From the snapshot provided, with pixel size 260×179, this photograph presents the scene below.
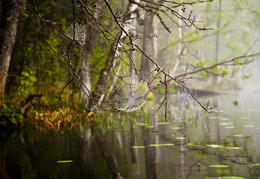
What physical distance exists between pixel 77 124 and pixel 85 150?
3.21 m

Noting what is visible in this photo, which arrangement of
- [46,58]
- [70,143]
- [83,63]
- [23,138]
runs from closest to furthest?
[70,143] < [23,138] < [83,63] < [46,58]

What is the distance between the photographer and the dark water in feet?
11.3

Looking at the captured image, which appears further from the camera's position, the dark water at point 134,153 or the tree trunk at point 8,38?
the tree trunk at point 8,38

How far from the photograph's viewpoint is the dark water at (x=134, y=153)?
344 cm

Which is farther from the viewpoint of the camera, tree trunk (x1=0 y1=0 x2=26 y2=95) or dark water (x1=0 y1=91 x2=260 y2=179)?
tree trunk (x1=0 y1=0 x2=26 y2=95)

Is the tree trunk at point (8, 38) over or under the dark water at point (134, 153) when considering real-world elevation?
over

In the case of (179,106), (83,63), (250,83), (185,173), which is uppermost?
(250,83)

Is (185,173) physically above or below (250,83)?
below

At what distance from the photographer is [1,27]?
23.8 feet

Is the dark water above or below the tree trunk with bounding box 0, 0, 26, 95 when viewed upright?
below

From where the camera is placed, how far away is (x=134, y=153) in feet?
14.6

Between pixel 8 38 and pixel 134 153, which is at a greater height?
pixel 8 38

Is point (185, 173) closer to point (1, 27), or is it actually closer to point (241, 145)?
point (241, 145)

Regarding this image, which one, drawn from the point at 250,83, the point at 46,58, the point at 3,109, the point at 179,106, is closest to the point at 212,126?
the point at 179,106
